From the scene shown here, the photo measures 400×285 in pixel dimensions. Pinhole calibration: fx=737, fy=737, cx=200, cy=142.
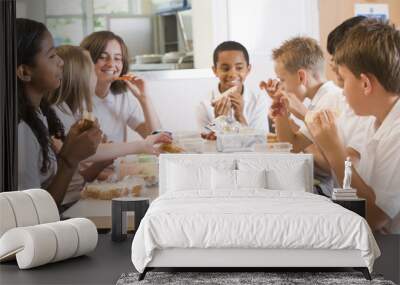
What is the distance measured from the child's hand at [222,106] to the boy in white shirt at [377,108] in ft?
4.51

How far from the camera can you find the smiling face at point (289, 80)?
336 inches

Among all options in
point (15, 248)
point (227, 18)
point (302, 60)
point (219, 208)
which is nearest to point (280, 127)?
point (302, 60)

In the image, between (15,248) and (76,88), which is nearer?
(15,248)

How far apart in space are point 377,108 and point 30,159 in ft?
13.3

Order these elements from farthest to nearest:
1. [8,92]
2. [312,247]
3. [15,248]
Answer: [8,92] < [15,248] < [312,247]

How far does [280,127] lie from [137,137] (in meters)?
1.68

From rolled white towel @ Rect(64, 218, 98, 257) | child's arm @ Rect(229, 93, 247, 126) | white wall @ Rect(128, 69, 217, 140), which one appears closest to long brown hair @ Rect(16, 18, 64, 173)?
white wall @ Rect(128, 69, 217, 140)

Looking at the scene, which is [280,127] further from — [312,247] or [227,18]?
[312,247]

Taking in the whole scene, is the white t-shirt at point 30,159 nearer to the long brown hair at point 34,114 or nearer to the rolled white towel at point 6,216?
the long brown hair at point 34,114

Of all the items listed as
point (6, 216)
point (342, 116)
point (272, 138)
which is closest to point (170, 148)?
point (272, 138)

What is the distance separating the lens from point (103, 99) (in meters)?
8.72

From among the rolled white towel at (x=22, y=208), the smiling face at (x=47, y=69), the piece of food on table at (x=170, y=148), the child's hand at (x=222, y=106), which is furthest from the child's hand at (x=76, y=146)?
the rolled white towel at (x=22, y=208)

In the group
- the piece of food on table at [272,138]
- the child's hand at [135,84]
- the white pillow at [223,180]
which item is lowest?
the white pillow at [223,180]

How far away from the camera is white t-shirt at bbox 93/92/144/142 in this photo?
343 inches
